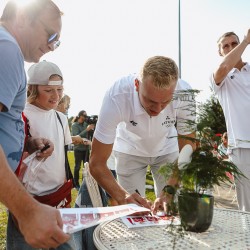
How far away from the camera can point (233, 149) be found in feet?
9.13

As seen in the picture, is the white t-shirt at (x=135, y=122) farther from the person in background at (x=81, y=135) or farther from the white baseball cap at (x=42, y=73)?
the person in background at (x=81, y=135)

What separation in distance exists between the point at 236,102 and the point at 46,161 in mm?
1696

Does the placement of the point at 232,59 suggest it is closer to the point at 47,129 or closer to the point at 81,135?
the point at 47,129

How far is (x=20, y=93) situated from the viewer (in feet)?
4.37

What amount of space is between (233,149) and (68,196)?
1.44 metres

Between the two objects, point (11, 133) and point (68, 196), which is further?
point (68, 196)

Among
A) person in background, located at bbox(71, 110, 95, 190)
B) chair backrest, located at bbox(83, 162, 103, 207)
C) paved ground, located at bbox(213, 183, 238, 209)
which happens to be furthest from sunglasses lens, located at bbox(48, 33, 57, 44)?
person in background, located at bbox(71, 110, 95, 190)

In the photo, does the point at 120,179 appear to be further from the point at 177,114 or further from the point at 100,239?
the point at 100,239

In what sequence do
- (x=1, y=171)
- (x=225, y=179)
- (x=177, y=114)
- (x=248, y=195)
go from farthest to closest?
(x=248, y=195) → (x=177, y=114) → (x=225, y=179) → (x=1, y=171)

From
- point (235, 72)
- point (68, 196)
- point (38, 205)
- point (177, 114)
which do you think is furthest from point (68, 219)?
point (235, 72)

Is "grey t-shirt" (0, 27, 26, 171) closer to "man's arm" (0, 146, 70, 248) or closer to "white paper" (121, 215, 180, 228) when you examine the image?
"man's arm" (0, 146, 70, 248)

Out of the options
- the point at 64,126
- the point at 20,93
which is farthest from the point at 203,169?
the point at 64,126

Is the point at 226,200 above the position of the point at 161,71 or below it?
below

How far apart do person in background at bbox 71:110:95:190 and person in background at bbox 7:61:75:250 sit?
14.0ft
